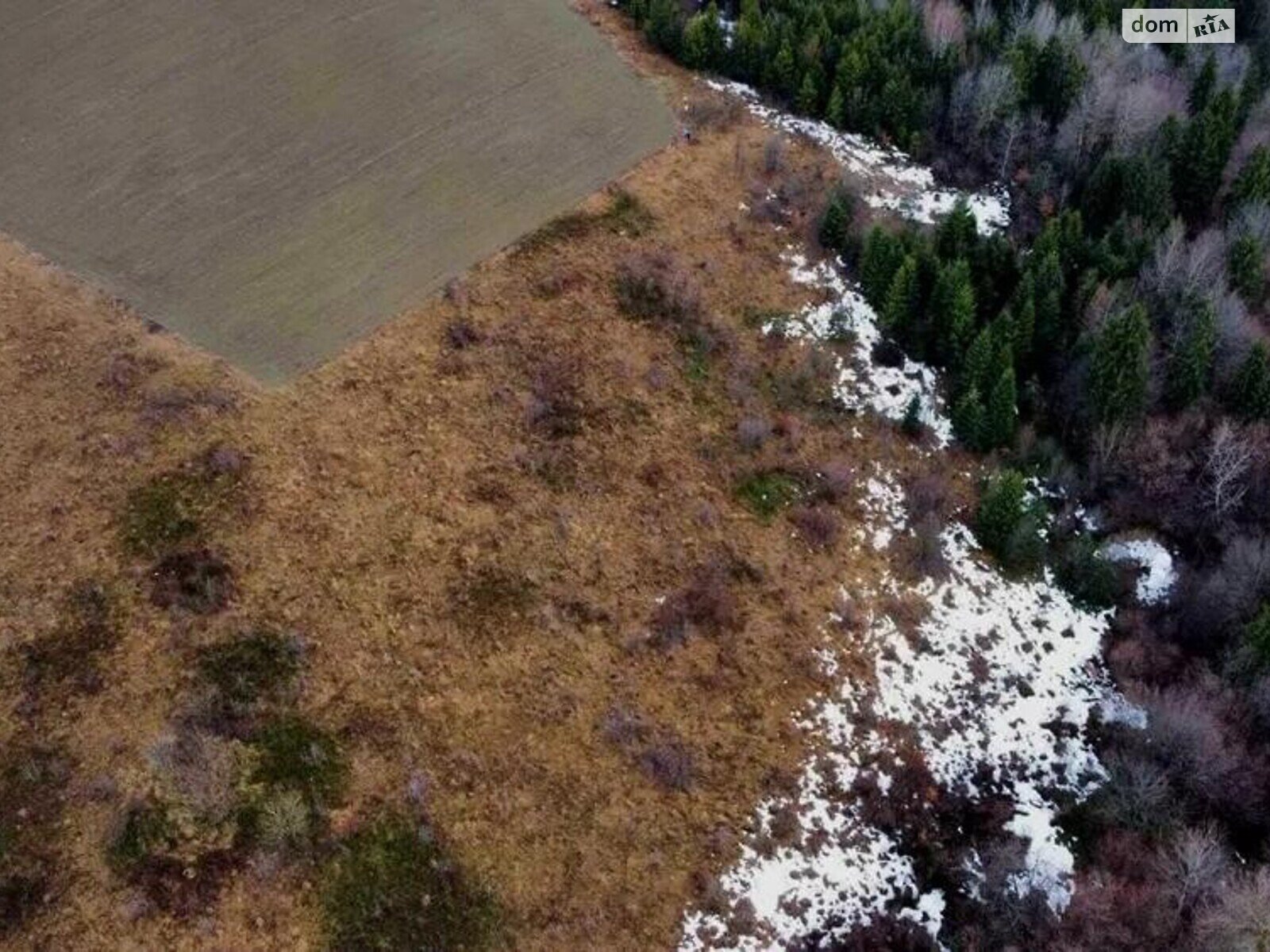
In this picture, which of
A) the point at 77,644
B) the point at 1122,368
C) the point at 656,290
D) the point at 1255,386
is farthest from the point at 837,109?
the point at 77,644

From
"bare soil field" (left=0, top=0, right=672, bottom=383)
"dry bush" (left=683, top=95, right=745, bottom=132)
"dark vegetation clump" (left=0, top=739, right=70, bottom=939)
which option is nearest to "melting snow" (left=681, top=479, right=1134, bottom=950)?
"dark vegetation clump" (left=0, top=739, right=70, bottom=939)

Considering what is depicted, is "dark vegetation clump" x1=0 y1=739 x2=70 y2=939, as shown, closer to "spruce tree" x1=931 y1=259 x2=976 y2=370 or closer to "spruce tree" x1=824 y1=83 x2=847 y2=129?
"spruce tree" x1=931 y1=259 x2=976 y2=370

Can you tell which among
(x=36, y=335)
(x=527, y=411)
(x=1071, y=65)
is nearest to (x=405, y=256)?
(x=527, y=411)

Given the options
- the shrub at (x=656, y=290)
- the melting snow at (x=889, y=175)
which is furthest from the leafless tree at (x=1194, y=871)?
the melting snow at (x=889, y=175)

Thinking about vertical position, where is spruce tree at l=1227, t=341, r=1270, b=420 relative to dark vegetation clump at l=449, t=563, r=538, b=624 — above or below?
above

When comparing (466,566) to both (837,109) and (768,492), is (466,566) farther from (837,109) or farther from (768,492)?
(837,109)
